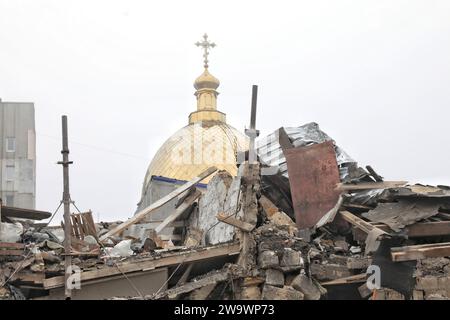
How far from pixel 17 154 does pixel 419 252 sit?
14.9 m

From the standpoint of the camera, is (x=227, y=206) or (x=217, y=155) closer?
(x=227, y=206)

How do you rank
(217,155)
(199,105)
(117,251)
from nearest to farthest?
(117,251)
(217,155)
(199,105)

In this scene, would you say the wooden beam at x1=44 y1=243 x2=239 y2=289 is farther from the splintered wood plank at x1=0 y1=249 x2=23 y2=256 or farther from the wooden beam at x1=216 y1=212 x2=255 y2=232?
the splintered wood plank at x1=0 y1=249 x2=23 y2=256

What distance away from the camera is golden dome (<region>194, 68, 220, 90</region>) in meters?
30.9

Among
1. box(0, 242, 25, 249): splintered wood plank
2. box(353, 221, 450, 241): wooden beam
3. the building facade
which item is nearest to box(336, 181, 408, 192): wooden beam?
box(353, 221, 450, 241): wooden beam

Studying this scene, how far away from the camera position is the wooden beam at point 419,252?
11.2m

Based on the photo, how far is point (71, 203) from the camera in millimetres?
12195

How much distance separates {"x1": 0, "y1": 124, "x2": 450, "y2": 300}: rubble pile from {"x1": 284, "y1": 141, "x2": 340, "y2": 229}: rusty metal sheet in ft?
0.06

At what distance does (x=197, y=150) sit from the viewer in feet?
90.2

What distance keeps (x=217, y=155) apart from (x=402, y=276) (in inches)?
623

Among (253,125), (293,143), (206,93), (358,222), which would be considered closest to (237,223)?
(358,222)

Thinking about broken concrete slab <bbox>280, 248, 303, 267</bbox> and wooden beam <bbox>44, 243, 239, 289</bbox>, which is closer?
wooden beam <bbox>44, 243, 239, 289</bbox>
